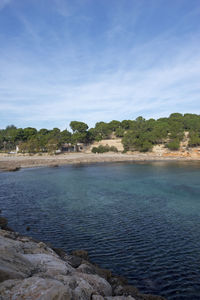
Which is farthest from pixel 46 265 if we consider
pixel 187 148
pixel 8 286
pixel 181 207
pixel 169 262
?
pixel 187 148

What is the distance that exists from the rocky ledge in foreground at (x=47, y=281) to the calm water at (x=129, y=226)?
1856 millimetres

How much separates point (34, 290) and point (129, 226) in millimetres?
12793

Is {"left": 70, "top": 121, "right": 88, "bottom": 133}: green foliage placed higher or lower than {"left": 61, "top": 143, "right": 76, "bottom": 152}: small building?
higher

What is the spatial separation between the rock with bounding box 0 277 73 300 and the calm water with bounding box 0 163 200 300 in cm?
571

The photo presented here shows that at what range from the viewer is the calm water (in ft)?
39.1

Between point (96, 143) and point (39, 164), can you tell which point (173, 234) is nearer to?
point (39, 164)

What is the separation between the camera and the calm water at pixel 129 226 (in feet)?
39.1

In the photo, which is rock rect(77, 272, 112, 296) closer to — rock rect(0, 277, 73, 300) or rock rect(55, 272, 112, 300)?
rock rect(55, 272, 112, 300)

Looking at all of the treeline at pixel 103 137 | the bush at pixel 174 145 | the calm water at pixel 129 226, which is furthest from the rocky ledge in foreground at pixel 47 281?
the bush at pixel 174 145

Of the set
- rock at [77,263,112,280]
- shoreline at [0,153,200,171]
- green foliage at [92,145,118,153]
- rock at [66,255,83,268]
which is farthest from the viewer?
green foliage at [92,145,118,153]

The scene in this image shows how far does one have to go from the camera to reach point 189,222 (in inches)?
745

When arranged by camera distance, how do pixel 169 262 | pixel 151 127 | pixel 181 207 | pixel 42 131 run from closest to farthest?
pixel 169 262, pixel 181 207, pixel 151 127, pixel 42 131

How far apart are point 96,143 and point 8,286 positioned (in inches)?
4331

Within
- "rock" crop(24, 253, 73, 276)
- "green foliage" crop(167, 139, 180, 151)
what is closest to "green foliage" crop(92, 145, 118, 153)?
"green foliage" crop(167, 139, 180, 151)
